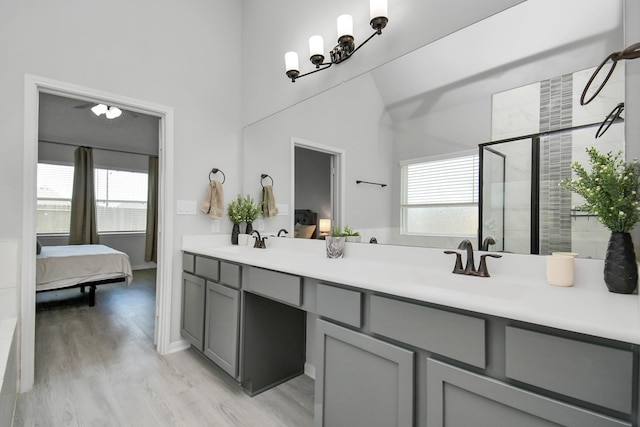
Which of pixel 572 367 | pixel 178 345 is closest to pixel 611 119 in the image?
pixel 572 367

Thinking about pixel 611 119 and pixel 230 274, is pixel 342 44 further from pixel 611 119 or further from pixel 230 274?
pixel 230 274

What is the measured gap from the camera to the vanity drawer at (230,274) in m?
1.95

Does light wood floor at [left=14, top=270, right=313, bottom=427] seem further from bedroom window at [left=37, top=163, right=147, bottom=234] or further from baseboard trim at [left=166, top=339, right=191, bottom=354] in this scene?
bedroom window at [left=37, top=163, right=147, bottom=234]

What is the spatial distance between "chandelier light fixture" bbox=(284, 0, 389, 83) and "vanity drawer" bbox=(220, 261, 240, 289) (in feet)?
4.60

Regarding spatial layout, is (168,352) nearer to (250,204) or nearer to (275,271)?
(250,204)

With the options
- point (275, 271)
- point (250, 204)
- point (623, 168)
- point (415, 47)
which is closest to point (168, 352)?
point (250, 204)

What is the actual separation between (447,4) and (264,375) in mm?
2342

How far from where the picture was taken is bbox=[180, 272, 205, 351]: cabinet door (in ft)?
7.65

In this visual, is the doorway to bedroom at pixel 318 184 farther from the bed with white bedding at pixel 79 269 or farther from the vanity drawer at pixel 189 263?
the bed with white bedding at pixel 79 269

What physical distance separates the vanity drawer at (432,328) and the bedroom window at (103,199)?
6667mm

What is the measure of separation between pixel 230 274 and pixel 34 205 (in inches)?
55.7

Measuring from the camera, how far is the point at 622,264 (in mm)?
970

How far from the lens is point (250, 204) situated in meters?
2.84

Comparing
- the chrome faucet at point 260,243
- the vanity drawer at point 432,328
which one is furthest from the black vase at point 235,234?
the vanity drawer at point 432,328
